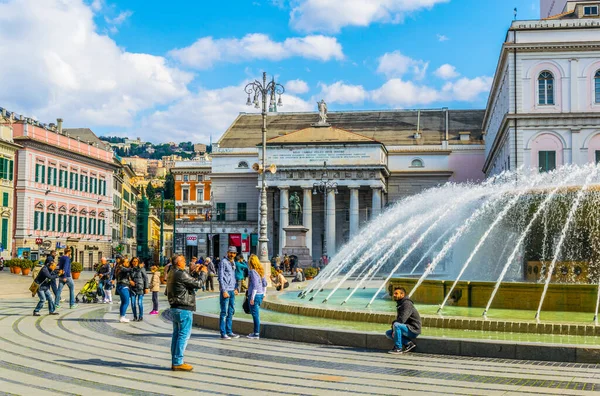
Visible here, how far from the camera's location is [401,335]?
11617 mm

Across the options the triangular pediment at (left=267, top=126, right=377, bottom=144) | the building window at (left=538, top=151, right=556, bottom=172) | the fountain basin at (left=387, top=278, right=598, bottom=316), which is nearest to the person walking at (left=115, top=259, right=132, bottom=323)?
the fountain basin at (left=387, top=278, right=598, bottom=316)

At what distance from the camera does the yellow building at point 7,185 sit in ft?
183

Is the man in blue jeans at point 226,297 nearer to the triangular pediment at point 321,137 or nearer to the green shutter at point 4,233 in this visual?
the green shutter at point 4,233

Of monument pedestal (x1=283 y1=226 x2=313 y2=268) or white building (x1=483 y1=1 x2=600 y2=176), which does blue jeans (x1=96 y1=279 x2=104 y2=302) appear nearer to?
white building (x1=483 y1=1 x2=600 y2=176)

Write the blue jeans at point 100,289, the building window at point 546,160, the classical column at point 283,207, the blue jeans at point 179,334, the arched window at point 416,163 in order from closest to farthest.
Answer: the blue jeans at point 179,334 < the blue jeans at point 100,289 < the building window at point 546,160 < the classical column at point 283,207 < the arched window at point 416,163

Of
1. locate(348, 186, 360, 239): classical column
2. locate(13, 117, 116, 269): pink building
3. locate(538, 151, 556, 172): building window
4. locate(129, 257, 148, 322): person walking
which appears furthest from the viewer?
locate(348, 186, 360, 239): classical column

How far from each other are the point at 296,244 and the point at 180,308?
47.3 meters

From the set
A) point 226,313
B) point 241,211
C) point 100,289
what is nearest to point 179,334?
point 226,313

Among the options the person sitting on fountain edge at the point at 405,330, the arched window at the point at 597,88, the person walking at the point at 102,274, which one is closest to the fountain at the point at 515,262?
the person sitting on fountain edge at the point at 405,330

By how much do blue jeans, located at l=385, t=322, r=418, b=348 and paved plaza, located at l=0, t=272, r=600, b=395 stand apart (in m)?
0.28

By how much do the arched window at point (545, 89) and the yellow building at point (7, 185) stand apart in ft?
125

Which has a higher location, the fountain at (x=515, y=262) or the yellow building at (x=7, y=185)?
the yellow building at (x=7, y=185)

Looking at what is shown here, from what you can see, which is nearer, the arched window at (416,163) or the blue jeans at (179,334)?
the blue jeans at (179,334)

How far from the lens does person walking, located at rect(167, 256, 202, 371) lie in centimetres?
992
